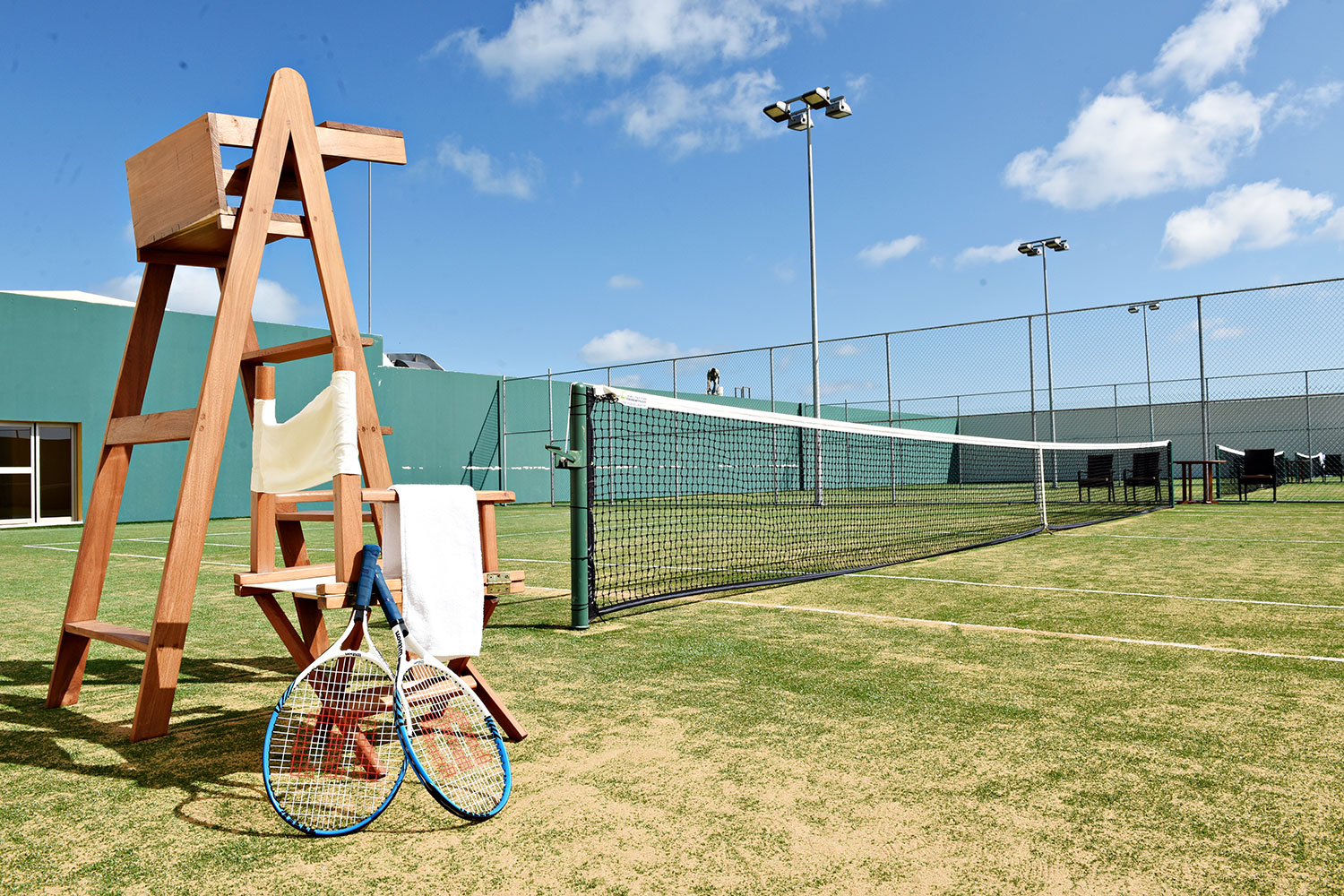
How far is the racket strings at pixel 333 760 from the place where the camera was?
96.3 inches

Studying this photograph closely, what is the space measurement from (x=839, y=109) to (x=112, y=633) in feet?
53.5

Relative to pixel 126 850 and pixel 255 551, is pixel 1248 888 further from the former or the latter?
pixel 255 551

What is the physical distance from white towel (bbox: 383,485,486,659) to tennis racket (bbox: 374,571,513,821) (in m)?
0.07

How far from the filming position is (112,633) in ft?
10.7

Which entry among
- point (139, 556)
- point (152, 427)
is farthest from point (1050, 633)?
point (139, 556)

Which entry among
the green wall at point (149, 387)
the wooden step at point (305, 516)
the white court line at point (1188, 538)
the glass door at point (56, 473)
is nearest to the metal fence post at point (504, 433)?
the green wall at point (149, 387)

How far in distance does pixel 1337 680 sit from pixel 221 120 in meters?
4.88

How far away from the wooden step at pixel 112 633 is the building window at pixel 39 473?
15.9m

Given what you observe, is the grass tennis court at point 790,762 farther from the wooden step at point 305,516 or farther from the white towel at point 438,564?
the wooden step at point 305,516

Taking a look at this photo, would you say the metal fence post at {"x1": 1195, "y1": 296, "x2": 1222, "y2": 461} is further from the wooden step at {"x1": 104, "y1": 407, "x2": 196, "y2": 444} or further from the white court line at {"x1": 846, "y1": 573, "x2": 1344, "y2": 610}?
the wooden step at {"x1": 104, "y1": 407, "x2": 196, "y2": 444}

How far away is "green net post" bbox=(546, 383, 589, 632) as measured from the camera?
201 inches

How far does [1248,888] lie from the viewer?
193cm

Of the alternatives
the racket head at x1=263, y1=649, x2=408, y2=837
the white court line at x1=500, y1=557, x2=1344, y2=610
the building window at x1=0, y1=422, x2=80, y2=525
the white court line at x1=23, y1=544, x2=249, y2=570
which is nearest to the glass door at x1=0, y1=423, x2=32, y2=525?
the building window at x1=0, y1=422, x2=80, y2=525

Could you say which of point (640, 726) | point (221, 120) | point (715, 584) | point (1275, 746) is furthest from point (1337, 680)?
point (221, 120)
